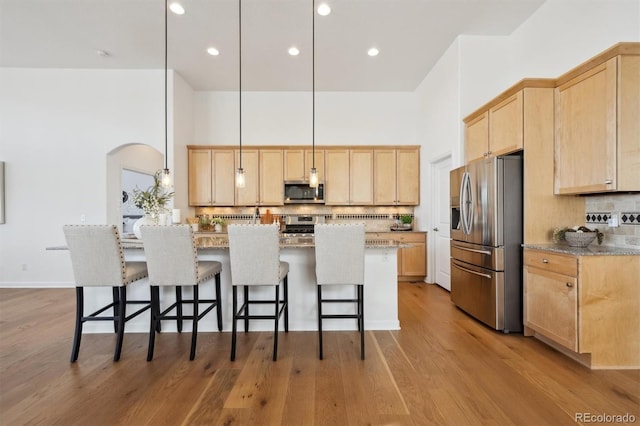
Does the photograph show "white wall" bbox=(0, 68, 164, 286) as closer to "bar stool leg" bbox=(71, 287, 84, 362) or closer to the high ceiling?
the high ceiling

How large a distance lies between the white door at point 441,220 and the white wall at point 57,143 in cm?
460

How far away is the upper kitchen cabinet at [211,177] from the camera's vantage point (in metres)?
5.12

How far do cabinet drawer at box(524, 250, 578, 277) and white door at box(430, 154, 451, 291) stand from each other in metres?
1.61

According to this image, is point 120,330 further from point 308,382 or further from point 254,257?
point 308,382

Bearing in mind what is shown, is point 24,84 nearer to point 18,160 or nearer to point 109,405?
point 18,160

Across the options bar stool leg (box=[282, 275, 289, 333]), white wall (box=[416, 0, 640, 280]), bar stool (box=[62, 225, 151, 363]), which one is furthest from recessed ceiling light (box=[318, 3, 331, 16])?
bar stool (box=[62, 225, 151, 363])

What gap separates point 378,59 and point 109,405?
4.86 meters

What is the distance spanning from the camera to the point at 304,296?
2904 mm

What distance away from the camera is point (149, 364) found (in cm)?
225

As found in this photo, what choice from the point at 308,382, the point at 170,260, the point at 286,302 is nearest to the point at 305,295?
the point at 286,302

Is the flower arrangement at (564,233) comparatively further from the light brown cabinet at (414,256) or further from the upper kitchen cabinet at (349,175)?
the upper kitchen cabinet at (349,175)

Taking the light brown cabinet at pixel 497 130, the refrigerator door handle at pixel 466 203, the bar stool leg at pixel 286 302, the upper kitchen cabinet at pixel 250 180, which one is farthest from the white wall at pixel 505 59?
the upper kitchen cabinet at pixel 250 180

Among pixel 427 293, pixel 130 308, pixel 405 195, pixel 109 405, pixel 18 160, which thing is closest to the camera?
pixel 109 405

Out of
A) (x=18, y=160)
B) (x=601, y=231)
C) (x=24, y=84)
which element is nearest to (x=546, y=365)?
(x=601, y=231)
